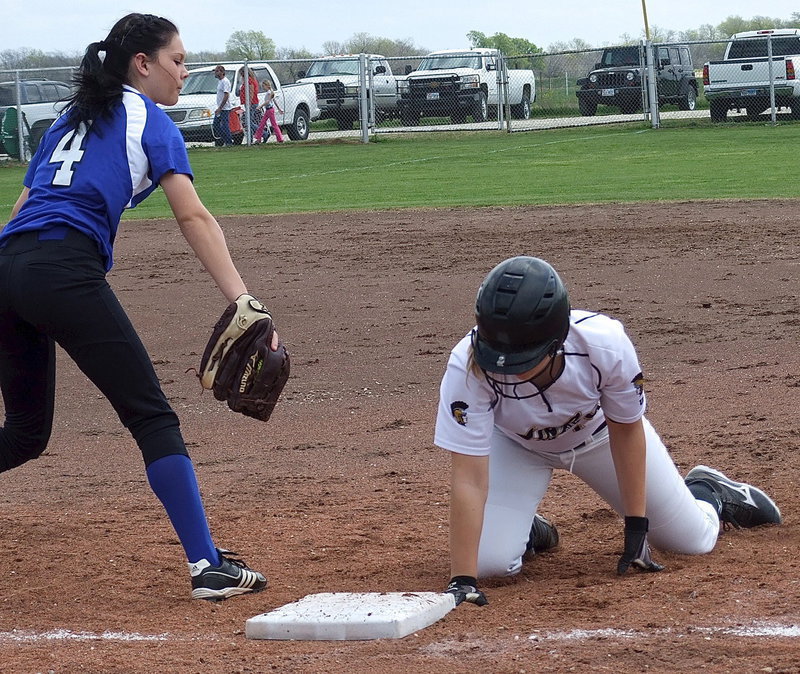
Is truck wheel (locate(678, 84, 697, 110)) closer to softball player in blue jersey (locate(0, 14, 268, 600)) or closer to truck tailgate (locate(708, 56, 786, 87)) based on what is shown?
truck tailgate (locate(708, 56, 786, 87))

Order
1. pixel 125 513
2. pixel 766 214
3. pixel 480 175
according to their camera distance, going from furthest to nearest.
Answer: pixel 480 175 < pixel 766 214 < pixel 125 513

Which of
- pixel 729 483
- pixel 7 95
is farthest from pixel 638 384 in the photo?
pixel 7 95

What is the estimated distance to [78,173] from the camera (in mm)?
3498

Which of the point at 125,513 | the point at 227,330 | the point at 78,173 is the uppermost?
the point at 78,173

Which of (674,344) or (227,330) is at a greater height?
(227,330)

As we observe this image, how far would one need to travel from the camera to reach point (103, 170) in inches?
137

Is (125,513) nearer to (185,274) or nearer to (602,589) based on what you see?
(602,589)

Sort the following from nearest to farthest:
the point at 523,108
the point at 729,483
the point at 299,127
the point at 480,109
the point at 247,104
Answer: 1. the point at 729,483
2. the point at 247,104
3. the point at 299,127
4. the point at 480,109
5. the point at 523,108

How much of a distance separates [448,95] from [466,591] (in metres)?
23.6

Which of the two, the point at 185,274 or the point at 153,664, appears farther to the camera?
the point at 185,274

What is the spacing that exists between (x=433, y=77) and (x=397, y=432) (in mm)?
21136

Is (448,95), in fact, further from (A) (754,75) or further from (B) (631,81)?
(A) (754,75)

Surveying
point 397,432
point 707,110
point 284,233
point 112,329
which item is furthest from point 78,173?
point 707,110

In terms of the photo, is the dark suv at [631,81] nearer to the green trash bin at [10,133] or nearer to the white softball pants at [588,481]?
the green trash bin at [10,133]
